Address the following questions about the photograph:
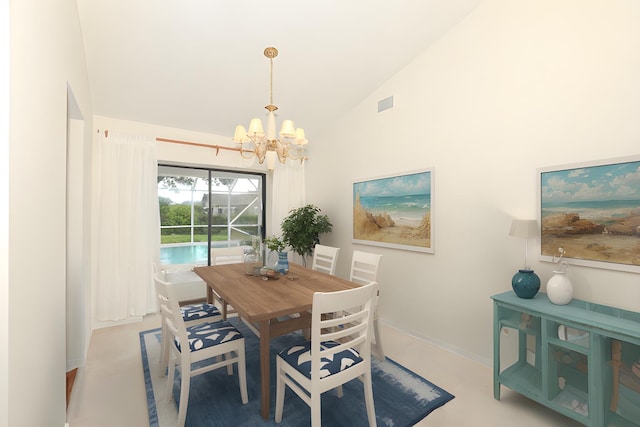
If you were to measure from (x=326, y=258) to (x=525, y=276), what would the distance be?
6.14 ft

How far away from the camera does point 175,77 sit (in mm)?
3023

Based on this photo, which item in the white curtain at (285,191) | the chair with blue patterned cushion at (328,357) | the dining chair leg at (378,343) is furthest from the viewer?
the white curtain at (285,191)

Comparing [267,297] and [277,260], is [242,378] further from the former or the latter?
[277,260]

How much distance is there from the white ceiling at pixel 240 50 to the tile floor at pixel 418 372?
2.72m

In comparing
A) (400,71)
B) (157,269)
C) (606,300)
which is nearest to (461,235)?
(606,300)

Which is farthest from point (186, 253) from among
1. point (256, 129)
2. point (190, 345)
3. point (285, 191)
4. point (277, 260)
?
point (256, 129)

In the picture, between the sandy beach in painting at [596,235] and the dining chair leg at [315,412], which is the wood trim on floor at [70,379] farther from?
the sandy beach in painting at [596,235]

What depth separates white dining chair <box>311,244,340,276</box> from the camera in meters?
3.13

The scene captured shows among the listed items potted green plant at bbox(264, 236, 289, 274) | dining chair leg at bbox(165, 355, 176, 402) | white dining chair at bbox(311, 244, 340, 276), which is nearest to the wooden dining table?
potted green plant at bbox(264, 236, 289, 274)

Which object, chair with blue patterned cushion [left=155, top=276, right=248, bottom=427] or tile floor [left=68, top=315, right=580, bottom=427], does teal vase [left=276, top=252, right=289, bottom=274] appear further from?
tile floor [left=68, top=315, right=580, bottom=427]

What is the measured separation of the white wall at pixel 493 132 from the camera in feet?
6.39

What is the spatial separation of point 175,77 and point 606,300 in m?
4.14

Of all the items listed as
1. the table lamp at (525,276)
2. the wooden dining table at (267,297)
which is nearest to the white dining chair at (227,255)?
the wooden dining table at (267,297)

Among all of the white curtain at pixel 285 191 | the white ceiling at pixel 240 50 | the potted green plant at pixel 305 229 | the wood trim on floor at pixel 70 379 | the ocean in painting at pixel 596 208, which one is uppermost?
the white ceiling at pixel 240 50
